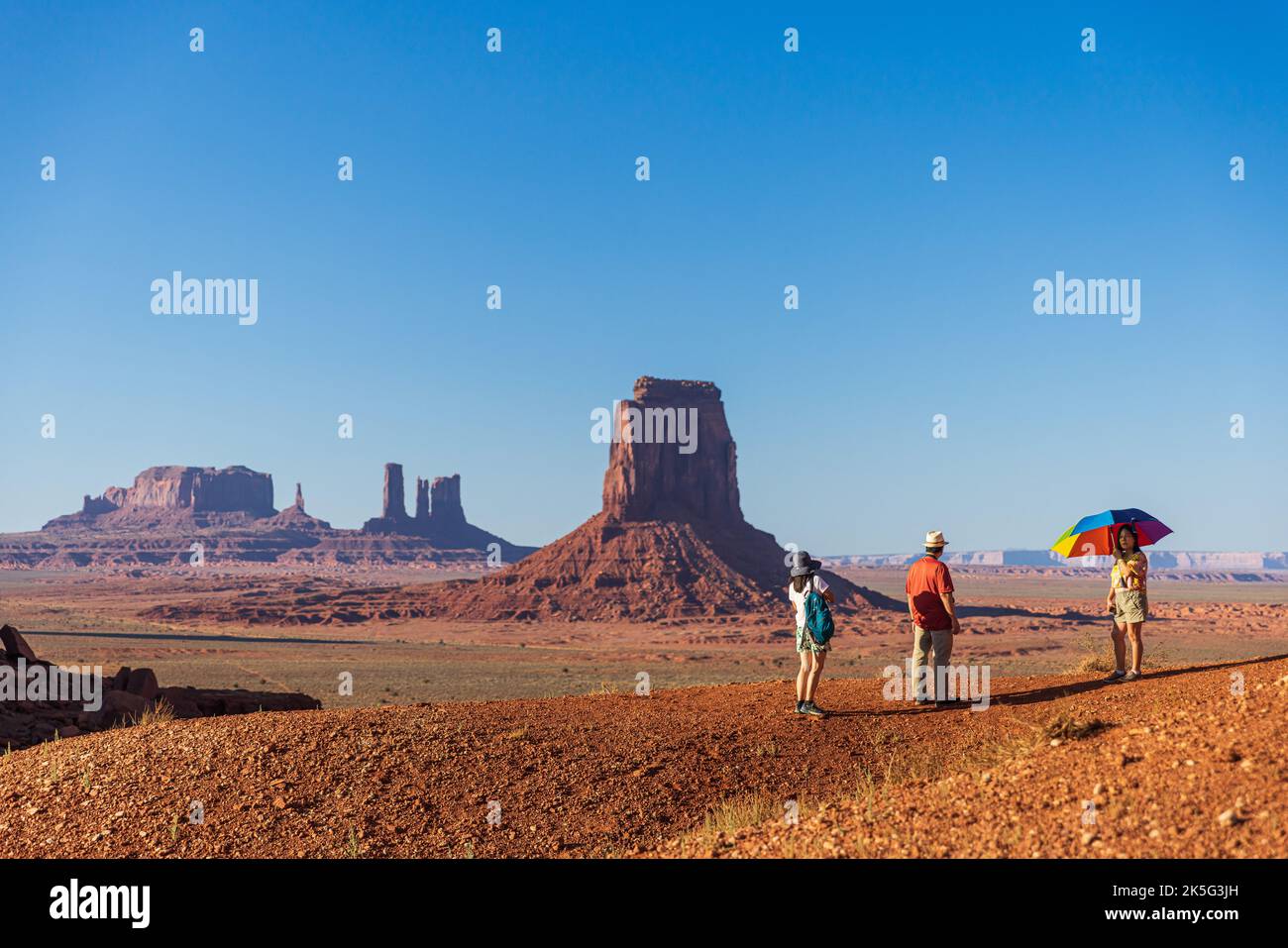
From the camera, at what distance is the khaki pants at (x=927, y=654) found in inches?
456

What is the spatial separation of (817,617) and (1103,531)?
429 cm

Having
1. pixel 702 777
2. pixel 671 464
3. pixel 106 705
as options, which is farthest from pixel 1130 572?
pixel 671 464

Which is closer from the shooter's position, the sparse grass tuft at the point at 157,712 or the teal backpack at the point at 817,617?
the teal backpack at the point at 817,617

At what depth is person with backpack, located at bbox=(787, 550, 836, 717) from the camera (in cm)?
1101

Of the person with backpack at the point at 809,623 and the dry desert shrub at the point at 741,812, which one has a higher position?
the person with backpack at the point at 809,623

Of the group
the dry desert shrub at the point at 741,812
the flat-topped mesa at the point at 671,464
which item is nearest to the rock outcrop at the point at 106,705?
→ the dry desert shrub at the point at 741,812

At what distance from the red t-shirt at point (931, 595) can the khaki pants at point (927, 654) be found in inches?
3.8

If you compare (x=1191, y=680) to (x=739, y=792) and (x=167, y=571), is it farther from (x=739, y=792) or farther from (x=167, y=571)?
(x=167, y=571)

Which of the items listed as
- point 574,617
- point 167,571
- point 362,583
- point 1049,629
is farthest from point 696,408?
point 167,571

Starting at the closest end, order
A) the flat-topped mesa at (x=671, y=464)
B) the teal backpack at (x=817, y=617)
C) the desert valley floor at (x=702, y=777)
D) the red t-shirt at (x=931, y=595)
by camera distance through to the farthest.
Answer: the desert valley floor at (x=702, y=777) < the teal backpack at (x=817, y=617) < the red t-shirt at (x=931, y=595) < the flat-topped mesa at (x=671, y=464)

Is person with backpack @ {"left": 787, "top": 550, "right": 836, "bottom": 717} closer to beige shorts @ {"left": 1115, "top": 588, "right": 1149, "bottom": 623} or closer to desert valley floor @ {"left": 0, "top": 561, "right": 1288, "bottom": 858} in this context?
desert valley floor @ {"left": 0, "top": 561, "right": 1288, "bottom": 858}

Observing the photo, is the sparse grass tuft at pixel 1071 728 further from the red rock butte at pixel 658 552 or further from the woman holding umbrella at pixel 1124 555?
the red rock butte at pixel 658 552
